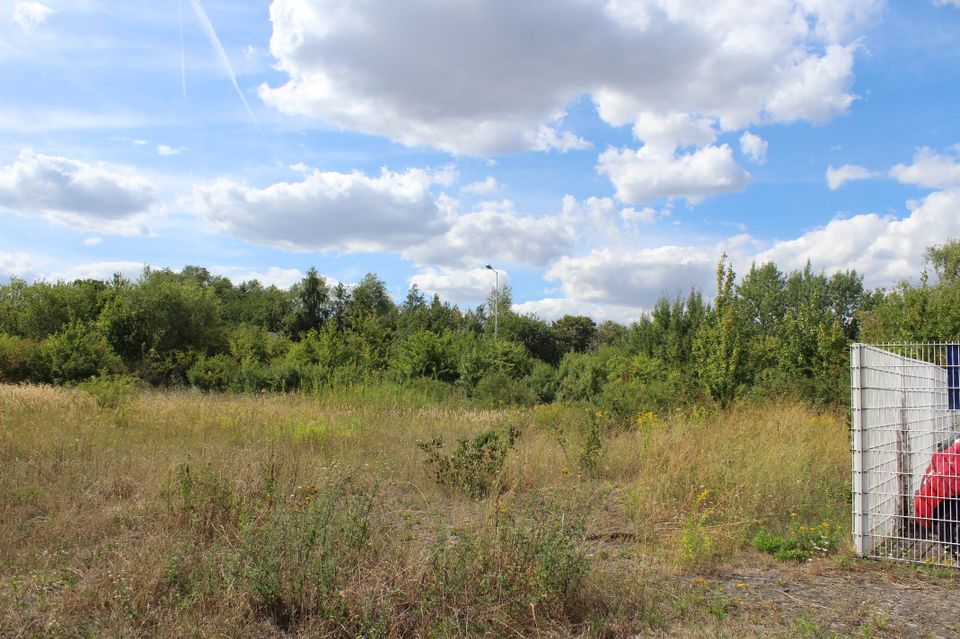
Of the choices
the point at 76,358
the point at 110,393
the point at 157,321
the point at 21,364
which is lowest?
the point at 110,393

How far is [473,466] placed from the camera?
7.23 metres

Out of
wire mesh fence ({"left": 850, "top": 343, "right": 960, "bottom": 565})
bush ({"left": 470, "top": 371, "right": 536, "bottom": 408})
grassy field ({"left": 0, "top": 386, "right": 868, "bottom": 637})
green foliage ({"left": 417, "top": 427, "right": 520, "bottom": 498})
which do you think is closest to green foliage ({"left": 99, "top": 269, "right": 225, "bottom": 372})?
bush ({"left": 470, "top": 371, "right": 536, "bottom": 408})

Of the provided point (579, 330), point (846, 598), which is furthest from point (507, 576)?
point (579, 330)

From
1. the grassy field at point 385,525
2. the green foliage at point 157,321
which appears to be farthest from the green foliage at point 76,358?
the grassy field at point 385,525

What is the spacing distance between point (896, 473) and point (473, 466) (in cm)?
401

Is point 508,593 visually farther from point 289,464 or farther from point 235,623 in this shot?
point 289,464

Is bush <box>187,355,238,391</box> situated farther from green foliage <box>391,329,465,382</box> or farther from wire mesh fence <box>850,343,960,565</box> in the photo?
wire mesh fence <box>850,343,960,565</box>

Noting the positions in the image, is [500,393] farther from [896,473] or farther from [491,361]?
[896,473]

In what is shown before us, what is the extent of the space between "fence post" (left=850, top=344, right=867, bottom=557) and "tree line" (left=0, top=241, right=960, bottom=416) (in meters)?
6.92

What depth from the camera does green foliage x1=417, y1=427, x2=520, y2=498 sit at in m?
7.14

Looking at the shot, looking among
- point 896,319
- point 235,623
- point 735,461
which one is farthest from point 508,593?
point 896,319

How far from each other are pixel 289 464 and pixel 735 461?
5093mm

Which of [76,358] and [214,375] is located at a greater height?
[76,358]

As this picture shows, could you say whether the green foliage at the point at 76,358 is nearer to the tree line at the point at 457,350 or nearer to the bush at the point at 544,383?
the tree line at the point at 457,350
